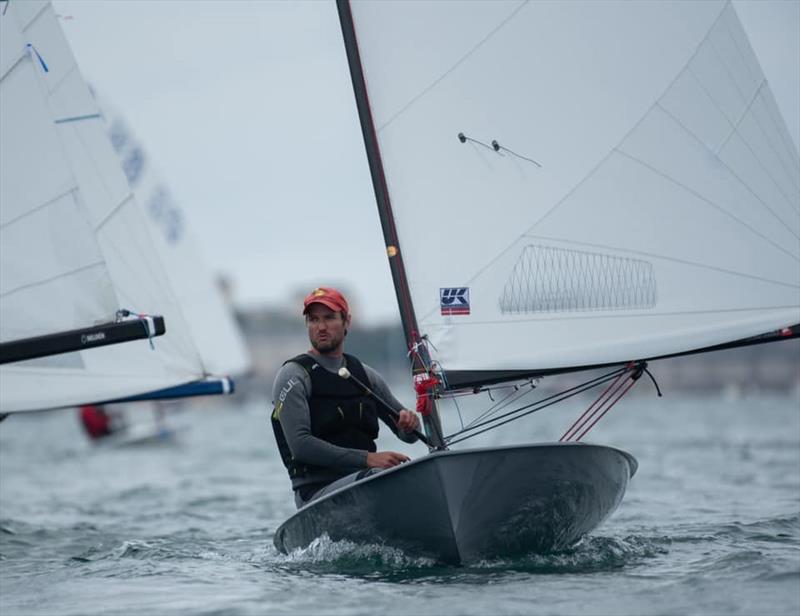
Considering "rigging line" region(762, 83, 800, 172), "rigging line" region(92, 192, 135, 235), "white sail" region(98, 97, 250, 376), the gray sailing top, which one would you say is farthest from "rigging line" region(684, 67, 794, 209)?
"white sail" region(98, 97, 250, 376)

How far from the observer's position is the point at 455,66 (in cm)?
726

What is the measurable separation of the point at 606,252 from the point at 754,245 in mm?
743

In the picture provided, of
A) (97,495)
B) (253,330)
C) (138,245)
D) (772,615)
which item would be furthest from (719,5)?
(253,330)

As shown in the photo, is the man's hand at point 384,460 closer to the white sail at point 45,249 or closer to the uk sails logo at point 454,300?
the uk sails logo at point 454,300

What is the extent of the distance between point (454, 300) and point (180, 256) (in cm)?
1186

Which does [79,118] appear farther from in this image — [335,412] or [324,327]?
[335,412]

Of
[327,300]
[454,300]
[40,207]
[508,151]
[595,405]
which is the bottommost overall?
[595,405]

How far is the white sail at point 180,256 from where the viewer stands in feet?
54.9

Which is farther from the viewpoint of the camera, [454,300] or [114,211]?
[114,211]

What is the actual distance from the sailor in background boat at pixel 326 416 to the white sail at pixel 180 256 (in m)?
9.42

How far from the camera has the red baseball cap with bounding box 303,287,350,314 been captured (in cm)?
678

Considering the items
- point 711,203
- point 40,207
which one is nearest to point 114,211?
point 40,207

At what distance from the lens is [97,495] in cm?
1416

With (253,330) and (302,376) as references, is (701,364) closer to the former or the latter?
(253,330)
